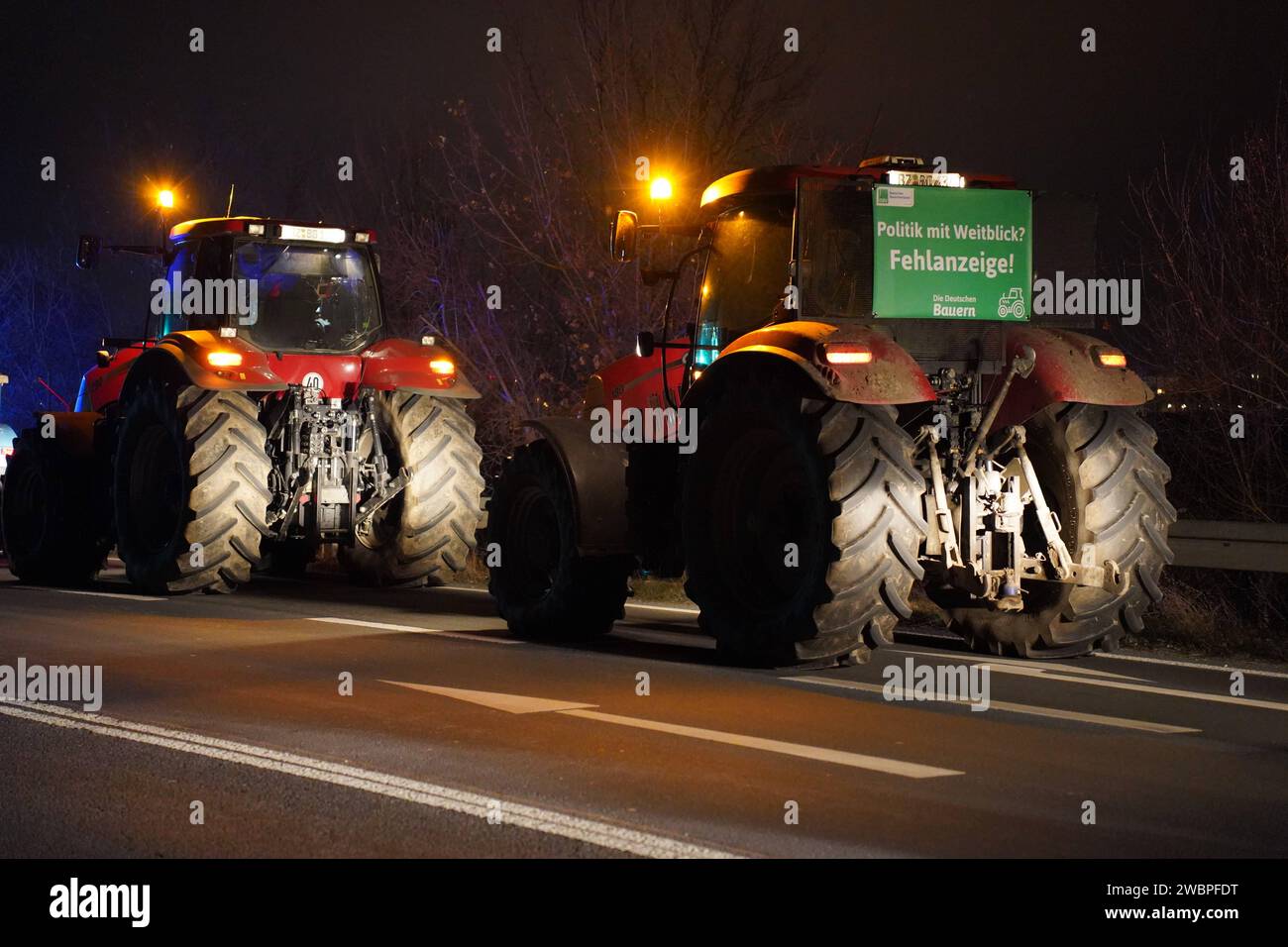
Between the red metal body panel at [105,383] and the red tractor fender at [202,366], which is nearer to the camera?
the red tractor fender at [202,366]

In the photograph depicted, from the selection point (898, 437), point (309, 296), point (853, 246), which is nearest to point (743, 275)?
point (853, 246)

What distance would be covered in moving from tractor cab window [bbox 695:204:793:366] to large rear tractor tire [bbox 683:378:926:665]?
0.70m

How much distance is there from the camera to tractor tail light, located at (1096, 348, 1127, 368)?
11.3 meters

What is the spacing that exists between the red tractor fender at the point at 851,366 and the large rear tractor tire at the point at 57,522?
10055 mm

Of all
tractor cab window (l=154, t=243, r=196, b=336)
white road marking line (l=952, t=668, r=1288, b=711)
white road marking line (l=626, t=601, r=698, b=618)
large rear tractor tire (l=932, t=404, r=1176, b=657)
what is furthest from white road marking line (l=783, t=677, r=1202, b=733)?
tractor cab window (l=154, t=243, r=196, b=336)

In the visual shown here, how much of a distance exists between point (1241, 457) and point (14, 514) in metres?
12.4

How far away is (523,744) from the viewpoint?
324 inches

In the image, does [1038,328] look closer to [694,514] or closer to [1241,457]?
[694,514]

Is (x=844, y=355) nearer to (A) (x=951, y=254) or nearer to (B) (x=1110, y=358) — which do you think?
(A) (x=951, y=254)

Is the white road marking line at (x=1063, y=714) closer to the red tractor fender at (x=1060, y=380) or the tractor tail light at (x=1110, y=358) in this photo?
the red tractor fender at (x=1060, y=380)

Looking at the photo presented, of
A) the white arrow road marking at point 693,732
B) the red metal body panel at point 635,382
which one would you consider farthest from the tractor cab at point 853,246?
the white arrow road marking at point 693,732

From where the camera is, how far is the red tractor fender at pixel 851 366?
1020cm
